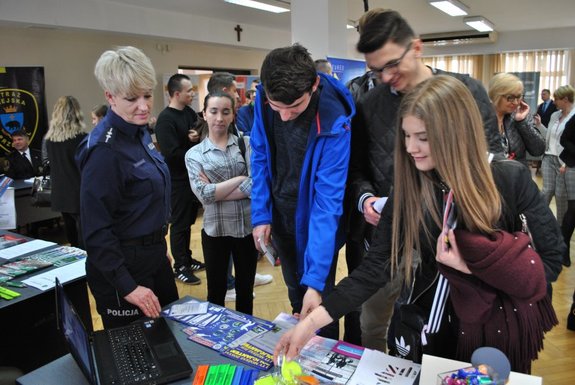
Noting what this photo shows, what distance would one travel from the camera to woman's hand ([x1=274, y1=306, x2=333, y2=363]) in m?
1.21

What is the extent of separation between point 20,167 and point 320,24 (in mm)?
3542

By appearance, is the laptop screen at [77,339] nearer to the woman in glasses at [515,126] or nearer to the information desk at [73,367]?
the information desk at [73,367]

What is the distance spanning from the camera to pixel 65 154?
3.56 metres

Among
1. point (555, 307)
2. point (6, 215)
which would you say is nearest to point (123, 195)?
point (6, 215)

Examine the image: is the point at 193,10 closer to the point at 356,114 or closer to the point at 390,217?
the point at 356,114

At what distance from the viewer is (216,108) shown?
2252mm

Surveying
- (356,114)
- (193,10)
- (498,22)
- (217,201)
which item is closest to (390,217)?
(356,114)

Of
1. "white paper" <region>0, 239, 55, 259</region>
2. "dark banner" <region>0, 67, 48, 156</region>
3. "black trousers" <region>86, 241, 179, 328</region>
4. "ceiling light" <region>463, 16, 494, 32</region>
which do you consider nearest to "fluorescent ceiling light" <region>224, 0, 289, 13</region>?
"dark banner" <region>0, 67, 48, 156</region>

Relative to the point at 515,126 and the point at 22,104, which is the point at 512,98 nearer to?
the point at 515,126

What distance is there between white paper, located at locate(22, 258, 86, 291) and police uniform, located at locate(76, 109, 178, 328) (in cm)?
43

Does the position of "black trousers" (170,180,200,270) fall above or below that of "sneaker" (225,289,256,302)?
above

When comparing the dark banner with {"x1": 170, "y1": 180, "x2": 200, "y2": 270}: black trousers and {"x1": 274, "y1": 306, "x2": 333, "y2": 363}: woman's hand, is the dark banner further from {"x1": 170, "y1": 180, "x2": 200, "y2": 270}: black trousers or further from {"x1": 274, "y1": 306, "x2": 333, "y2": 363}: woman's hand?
{"x1": 274, "y1": 306, "x2": 333, "y2": 363}: woman's hand

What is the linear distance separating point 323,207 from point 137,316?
79 cm

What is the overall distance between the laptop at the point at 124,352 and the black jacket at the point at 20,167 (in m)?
4.08
